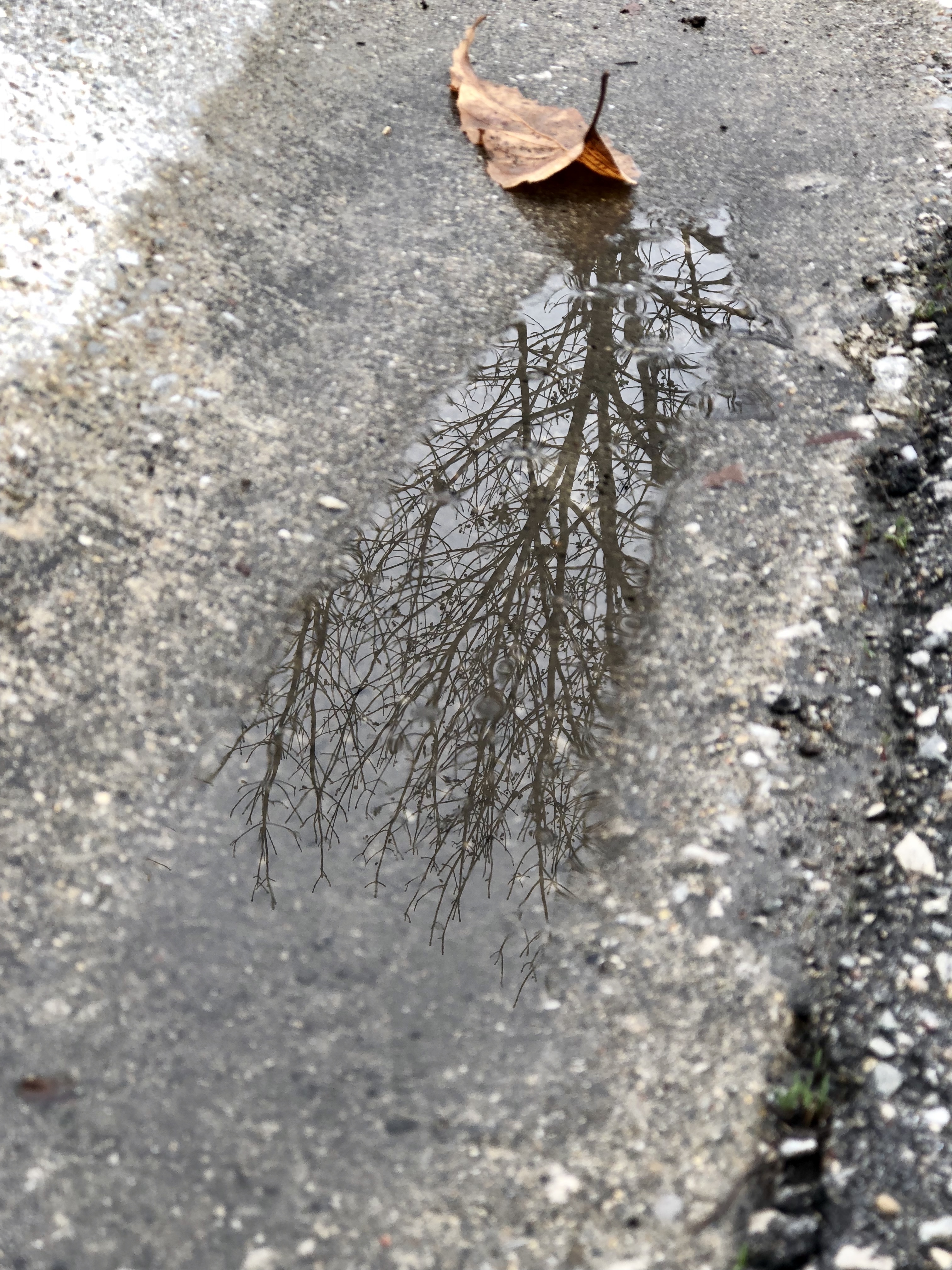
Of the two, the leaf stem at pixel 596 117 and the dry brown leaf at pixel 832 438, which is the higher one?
the leaf stem at pixel 596 117

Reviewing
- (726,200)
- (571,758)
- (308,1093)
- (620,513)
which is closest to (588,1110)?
(308,1093)

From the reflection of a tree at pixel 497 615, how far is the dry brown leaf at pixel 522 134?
1.82ft

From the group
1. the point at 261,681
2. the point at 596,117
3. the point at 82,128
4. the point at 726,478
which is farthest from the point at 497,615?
the point at 82,128

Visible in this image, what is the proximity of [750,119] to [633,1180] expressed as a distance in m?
3.81

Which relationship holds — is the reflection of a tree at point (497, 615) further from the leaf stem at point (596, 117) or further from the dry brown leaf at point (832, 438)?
the leaf stem at point (596, 117)

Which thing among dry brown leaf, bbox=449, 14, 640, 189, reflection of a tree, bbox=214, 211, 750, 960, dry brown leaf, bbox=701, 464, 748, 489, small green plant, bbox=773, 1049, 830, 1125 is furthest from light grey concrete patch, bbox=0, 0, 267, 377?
small green plant, bbox=773, 1049, 830, 1125

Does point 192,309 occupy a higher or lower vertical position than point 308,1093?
higher

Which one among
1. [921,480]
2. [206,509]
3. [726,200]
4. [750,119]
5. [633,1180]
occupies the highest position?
[750,119]

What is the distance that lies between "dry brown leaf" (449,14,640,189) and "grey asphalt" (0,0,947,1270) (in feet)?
0.31

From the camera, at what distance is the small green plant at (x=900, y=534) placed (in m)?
2.62

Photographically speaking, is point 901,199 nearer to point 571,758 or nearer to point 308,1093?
point 571,758

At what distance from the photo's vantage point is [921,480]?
277 cm

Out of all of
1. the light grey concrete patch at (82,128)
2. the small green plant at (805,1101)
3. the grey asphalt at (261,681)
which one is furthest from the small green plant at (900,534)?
the light grey concrete patch at (82,128)

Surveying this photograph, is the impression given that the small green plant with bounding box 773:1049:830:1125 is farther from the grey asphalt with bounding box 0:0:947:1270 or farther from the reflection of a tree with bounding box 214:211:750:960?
the reflection of a tree with bounding box 214:211:750:960
